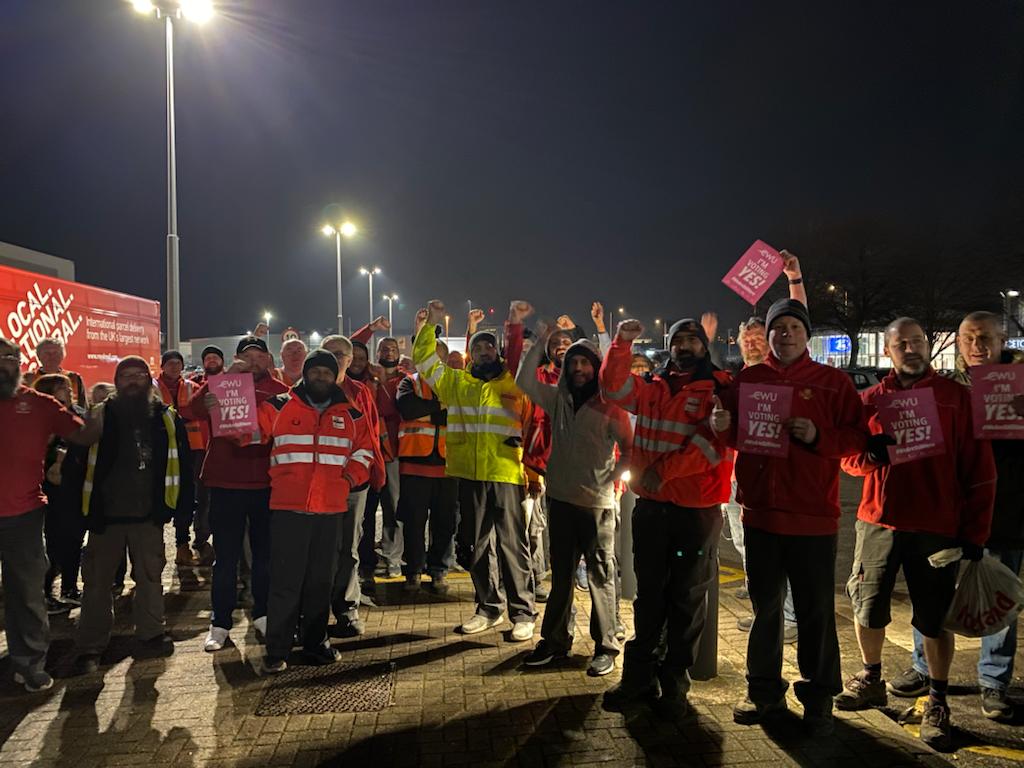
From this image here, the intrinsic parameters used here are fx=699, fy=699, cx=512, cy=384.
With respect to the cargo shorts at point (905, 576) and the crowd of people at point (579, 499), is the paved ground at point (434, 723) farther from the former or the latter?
the cargo shorts at point (905, 576)

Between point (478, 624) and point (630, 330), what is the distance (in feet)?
8.60

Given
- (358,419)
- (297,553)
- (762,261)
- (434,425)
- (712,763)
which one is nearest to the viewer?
(712,763)

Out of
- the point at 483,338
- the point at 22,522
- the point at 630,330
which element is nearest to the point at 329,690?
the point at 22,522

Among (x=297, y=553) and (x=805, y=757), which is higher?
(x=297, y=553)

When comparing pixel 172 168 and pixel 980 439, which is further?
pixel 172 168

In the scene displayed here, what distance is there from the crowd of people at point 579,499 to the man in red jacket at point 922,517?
0.01 meters

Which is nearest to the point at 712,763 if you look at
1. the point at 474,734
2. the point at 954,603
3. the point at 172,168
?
Answer: the point at 474,734

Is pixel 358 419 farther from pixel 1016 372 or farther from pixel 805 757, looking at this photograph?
pixel 1016 372

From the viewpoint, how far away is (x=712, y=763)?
3.47 metres

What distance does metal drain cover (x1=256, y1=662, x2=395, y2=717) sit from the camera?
13.4 feet

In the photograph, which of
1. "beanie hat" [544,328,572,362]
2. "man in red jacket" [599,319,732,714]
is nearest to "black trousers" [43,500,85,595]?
"beanie hat" [544,328,572,362]

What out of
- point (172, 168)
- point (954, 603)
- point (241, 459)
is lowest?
point (954, 603)

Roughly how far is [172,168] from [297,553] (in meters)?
9.42

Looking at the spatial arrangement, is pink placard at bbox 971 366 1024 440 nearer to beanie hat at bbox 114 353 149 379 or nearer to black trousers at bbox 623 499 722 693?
black trousers at bbox 623 499 722 693
